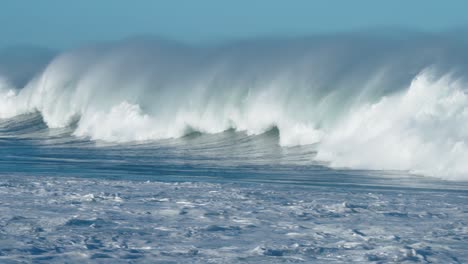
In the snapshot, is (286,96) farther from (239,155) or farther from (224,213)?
(224,213)

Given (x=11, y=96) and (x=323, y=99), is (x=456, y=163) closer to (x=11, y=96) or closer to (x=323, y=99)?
(x=323, y=99)

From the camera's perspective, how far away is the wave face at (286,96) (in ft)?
50.3

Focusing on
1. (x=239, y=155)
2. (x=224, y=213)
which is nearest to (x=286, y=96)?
(x=239, y=155)

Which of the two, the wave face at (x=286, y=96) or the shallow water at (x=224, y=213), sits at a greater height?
the wave face at (x=286, y=96)

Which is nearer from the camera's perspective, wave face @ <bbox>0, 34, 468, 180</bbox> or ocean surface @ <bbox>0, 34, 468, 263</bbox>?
ocean surface @ <bbox>0, 34, 468, 263</bbox>

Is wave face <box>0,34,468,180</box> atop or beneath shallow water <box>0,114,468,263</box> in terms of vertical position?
atop

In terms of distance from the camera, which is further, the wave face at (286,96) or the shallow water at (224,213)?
the wave face at (286,96)

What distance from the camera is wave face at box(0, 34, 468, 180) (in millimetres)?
15328

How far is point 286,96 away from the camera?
847 inches

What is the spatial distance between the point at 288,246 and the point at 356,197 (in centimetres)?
332

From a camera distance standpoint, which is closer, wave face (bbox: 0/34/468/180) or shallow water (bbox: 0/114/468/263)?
shallow water (bbox: 0/114/468/263)

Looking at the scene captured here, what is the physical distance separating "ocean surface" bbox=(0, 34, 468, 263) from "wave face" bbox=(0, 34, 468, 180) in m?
0.05

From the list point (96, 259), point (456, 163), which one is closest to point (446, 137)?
point (456, 163)

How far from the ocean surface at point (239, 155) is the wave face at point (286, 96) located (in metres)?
0.05
